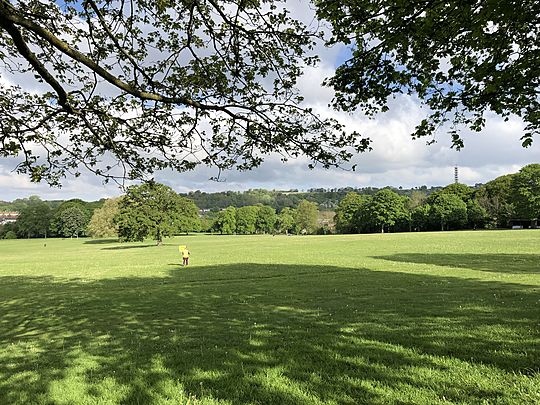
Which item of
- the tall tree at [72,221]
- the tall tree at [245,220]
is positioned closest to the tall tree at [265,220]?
the tall tree at [245,220]

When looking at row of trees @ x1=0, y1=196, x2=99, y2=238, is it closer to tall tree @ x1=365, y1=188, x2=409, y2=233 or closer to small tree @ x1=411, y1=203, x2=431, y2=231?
tall tree @ x1=365, y1=188, x2=409, y2=233

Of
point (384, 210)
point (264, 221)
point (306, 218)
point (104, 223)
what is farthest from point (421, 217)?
point (104, 223)

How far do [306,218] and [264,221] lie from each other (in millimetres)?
15511

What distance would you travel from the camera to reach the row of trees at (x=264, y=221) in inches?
5276

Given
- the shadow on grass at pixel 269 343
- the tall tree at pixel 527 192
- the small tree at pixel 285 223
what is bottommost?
the shadow on grass at pixel 269 343

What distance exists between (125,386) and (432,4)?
807cm

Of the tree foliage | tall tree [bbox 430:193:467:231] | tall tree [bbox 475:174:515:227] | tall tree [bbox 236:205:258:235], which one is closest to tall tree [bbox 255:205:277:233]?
tall tree [bbox 236:205:258:235]

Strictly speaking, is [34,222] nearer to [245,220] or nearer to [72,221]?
[72,221]

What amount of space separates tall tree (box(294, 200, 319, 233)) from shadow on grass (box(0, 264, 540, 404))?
117189 mm

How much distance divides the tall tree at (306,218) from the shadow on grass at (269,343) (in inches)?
4614

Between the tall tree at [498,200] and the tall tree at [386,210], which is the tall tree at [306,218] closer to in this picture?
the tall tree at [386,210]

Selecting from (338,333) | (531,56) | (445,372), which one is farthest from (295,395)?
(531,56)

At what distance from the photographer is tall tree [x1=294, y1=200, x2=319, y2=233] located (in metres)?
133

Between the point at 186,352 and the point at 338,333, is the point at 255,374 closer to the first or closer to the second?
the point at 186,352
